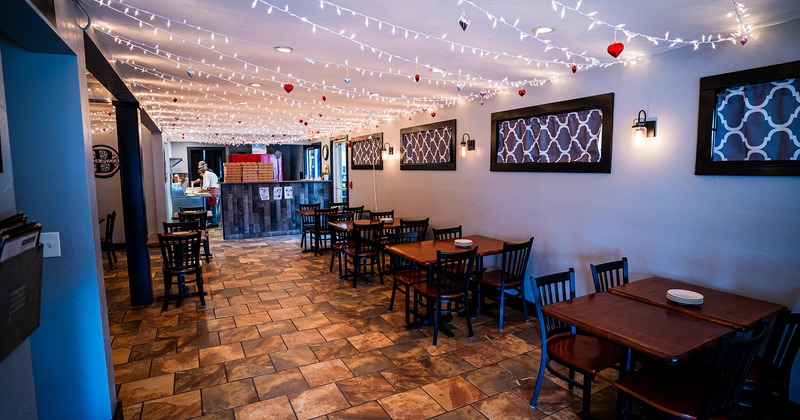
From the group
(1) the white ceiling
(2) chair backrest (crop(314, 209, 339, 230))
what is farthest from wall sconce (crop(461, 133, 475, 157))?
(2) chair backrest (crop(314, 209, 339, 230))

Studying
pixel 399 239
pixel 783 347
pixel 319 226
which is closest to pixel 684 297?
pixel 783 347

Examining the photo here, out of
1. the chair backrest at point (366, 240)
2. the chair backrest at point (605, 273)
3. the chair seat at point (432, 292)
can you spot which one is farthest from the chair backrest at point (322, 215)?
the chair backrest at point (605, 273)

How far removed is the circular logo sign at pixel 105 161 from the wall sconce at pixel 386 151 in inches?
204

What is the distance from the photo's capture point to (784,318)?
7.06ft

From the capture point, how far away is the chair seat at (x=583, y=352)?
253cm

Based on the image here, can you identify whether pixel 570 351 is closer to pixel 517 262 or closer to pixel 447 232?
pixel 517 262

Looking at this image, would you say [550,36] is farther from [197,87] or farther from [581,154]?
[197,87]

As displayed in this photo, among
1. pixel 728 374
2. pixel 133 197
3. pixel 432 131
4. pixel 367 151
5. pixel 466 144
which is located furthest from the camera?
pixel 367 151

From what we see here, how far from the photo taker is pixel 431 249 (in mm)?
4359

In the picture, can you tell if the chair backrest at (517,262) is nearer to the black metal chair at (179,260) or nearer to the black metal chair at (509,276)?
the black metal chair at (509,276)

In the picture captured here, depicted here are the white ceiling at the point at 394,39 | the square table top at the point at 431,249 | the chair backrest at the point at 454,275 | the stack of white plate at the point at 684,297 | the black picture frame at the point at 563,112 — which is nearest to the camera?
the white ceiling at the point at 394,39

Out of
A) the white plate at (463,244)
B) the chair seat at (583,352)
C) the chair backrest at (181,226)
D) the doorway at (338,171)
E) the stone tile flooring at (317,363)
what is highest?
the doorway at (338,171)

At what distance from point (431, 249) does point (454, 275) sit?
52cm

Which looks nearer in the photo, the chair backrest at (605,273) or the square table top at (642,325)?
the square table top at (642,325)
